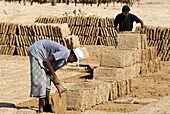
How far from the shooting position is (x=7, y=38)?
74.7 feet

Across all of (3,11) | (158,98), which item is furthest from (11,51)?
(3,11)

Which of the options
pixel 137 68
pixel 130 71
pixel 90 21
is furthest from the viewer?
pixel 90 21

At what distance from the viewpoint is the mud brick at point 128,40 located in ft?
52.8

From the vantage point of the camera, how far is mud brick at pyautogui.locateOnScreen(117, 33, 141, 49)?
52.8ft

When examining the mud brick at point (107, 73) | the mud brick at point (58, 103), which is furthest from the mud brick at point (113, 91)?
the mud brick at point (58, 103)

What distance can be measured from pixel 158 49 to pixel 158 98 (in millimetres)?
9189

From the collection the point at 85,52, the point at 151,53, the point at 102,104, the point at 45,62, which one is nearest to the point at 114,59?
the point at 102,104

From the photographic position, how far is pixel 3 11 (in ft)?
133

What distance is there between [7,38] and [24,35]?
2.55 ft

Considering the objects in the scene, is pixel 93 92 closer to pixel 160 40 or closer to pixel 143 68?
pixel 143 68

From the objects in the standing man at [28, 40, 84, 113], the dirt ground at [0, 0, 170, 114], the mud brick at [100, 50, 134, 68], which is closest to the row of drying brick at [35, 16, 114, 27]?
the dirt ground at [0, 0, 170, 114]

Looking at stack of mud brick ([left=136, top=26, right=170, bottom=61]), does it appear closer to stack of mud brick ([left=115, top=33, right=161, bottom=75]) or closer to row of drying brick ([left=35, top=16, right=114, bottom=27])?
row of drying brick ([left=35, top=16, right=114, bottom=27])

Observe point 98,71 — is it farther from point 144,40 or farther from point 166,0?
point 166,0

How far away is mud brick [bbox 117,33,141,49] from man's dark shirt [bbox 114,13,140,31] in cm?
27
